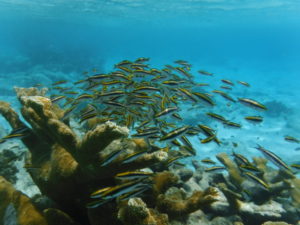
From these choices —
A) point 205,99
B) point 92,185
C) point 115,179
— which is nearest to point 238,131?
point 205,99

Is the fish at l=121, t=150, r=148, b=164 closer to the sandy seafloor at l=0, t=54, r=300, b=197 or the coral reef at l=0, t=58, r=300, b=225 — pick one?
the coral reef at l=0, t=58, r=300, b=225

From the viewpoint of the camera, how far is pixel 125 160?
326 centimetres

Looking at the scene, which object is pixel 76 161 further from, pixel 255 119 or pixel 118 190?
pixel 255 119

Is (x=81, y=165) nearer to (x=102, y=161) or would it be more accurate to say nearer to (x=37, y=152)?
(x=102, y=161)

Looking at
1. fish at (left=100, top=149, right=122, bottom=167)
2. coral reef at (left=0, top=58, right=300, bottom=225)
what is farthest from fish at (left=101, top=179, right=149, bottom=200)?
fish at (left=100, top=149, right=122, bottom=167)

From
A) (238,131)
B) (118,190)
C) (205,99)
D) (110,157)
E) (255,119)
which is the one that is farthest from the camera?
(238,131)

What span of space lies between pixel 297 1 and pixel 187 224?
4520cm

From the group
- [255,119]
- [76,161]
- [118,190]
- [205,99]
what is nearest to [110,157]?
[118,190]

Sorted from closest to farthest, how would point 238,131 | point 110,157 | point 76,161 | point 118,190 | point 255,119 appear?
point 118,190 → point 110,157 → point 76,161 → point 255,119 → point 238,131

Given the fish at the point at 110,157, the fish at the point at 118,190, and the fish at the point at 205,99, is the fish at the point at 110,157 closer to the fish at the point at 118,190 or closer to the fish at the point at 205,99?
the fish at the point at 118,190

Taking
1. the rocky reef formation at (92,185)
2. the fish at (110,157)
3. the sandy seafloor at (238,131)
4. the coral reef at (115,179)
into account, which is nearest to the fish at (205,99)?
the coral reef at (115,179)

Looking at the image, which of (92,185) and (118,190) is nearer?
(118,190)

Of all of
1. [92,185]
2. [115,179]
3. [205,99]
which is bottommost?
[92,185]

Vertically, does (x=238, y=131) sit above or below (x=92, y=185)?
below
